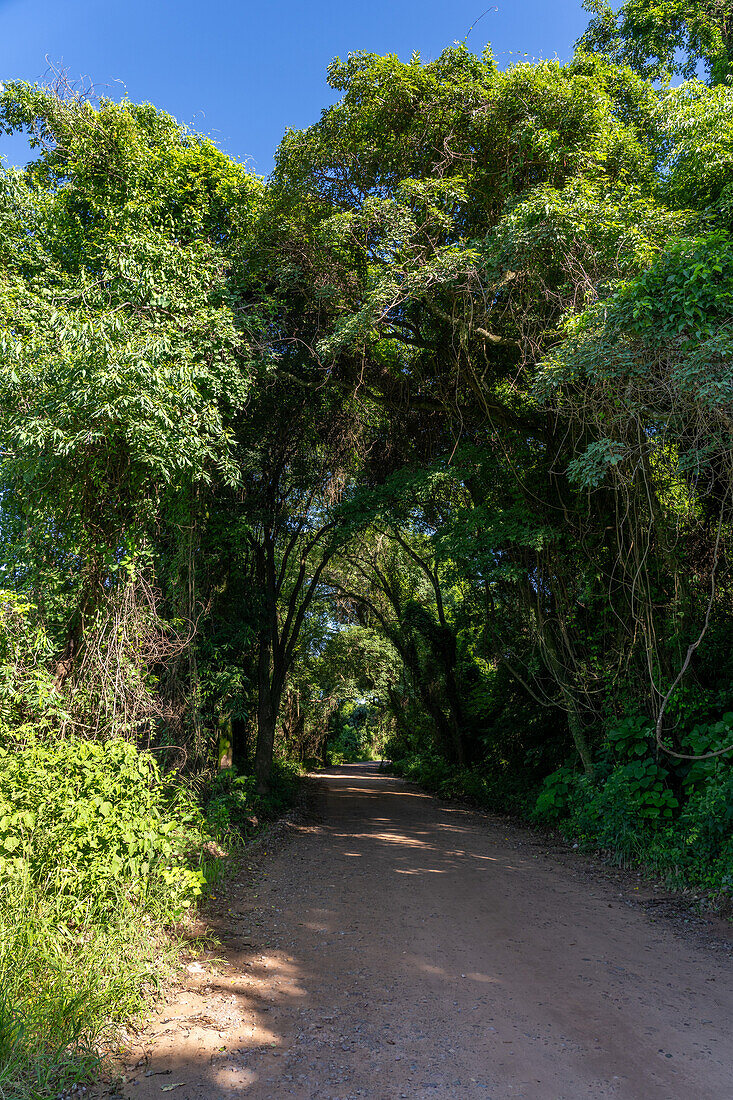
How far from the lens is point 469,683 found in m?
16.3

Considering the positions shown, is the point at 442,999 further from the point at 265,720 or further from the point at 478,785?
the point at 478,785

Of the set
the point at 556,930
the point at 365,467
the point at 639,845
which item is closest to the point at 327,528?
the point at 365,467

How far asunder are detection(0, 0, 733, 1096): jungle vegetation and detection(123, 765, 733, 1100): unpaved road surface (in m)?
0.62

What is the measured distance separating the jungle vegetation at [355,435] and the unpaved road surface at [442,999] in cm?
62

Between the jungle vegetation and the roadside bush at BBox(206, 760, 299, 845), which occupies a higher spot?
the jungle vegetation

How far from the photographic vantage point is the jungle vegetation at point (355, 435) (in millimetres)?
5113

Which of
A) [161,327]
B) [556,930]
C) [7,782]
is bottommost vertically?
[556,930]

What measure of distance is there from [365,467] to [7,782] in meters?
8.58

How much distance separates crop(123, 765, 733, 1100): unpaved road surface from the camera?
9.87ft

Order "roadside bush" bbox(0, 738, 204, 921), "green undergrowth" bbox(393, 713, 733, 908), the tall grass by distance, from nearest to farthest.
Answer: the tall grass → "roadside bush" bbox(0, 738, 204, 921) → "green undergrowth" bbox(393, 713, 733, 908)

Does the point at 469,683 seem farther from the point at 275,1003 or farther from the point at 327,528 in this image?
the point at 275,1003

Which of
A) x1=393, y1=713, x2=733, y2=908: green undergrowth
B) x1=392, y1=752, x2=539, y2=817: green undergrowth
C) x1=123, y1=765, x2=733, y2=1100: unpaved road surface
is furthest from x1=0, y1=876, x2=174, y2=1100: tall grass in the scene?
x1=392, y1=752, x2=539, y2=817: green undergrowth

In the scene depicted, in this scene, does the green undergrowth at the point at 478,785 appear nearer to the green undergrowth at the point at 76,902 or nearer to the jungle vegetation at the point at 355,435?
the jungle vegetation at the point at 355,435

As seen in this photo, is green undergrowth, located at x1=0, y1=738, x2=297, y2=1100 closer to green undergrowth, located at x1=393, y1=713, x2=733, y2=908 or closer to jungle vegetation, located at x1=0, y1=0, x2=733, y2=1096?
jungle vegetation, located at x1=0, y1=0, x2=733, y2=1096
